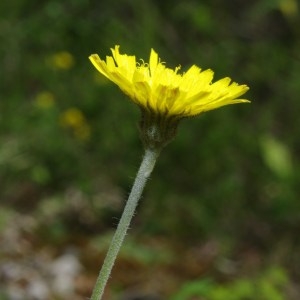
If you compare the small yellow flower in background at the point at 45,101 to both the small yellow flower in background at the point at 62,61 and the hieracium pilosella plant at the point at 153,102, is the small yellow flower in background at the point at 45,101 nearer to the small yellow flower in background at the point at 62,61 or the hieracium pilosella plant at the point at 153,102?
the small yellow flower in background at the point at 62,61

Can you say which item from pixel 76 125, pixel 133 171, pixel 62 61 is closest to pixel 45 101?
pixel 76 125

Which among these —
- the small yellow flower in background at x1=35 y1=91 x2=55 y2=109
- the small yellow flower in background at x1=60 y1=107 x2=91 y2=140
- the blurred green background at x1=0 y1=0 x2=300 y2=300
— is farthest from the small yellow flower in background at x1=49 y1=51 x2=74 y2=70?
the small yellow flower in background at x1=60 y1=107 x2=91 y2=140

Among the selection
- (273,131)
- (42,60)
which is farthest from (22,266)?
(273,131)

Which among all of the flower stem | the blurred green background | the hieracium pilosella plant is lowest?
the flower stem

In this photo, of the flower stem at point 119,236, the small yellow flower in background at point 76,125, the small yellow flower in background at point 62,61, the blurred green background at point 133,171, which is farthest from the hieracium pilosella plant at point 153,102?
the small yellow flower in background at point 62,61

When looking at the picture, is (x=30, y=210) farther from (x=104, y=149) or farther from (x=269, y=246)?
(x=269, y=246)

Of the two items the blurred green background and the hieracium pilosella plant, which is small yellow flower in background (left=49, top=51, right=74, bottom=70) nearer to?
the blurred green background

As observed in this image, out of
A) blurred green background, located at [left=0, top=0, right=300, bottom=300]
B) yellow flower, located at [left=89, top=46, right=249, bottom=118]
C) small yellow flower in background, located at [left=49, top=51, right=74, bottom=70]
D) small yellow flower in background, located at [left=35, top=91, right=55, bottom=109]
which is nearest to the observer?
yellow flower, located at [left=89, top=46, right=249, bottom=118]

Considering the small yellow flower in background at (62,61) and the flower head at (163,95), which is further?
the small yellow flower in background at (62,61)
